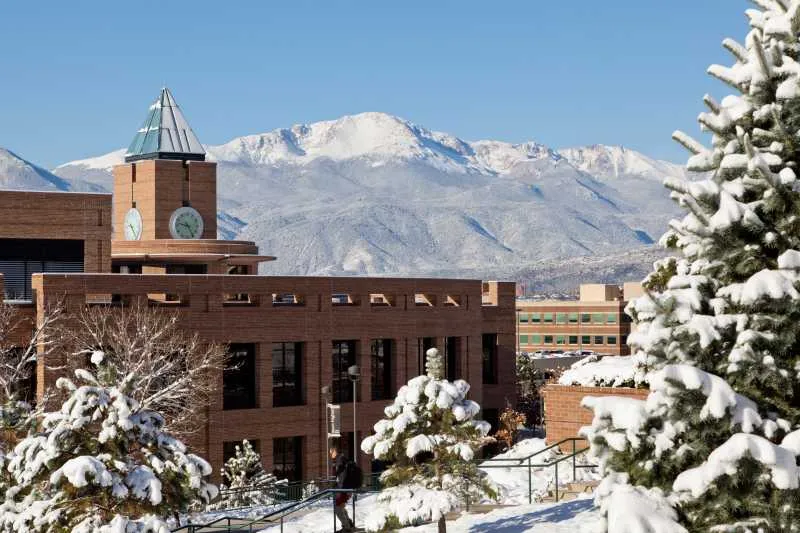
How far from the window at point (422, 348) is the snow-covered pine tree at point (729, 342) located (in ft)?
164

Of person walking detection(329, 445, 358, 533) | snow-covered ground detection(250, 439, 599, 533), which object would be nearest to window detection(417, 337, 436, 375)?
snow-covered ground detection(250, 439, 599, 533)

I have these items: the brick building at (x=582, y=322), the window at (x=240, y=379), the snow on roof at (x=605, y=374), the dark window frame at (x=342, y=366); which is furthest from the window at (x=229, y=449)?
the brick building at (x=582, y=322)

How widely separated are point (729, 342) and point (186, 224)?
208ft

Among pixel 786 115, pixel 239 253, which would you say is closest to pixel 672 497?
pixel 786 115

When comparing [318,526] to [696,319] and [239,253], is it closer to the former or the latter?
[696,319]

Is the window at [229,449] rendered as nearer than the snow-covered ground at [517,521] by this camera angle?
No

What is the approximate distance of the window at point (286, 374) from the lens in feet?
188

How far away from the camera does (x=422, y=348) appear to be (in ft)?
212

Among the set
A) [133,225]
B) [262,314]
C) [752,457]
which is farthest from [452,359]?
[752,457]

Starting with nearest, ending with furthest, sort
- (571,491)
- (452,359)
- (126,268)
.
Answer: (571,491) < (452,359) < (126,268)

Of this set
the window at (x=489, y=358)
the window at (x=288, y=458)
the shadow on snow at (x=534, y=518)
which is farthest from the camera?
the window at (x=489, y=358)

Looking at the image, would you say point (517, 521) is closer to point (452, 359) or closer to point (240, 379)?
point (240, 379)

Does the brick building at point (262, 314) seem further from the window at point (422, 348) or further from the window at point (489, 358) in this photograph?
the window at point (489, 358)

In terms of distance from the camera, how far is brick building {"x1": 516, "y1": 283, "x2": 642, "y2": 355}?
174375 millimetres
